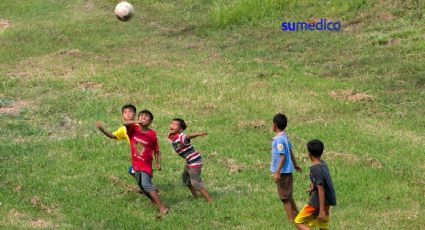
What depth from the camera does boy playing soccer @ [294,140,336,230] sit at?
8.60 meters

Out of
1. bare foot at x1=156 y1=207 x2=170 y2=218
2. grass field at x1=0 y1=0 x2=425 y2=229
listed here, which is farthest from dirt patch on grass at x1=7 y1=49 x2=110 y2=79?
bare foot at x1=156 y1=207 x2=170 y2=218

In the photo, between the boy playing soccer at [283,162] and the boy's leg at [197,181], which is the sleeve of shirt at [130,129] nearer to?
the boy's leg at [197,181]

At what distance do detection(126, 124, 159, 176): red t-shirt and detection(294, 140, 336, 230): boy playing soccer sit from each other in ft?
8.59

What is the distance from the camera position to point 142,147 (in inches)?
421

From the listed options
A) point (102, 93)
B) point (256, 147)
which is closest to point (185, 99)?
point (102, 93)

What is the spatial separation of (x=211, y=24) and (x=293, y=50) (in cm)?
437

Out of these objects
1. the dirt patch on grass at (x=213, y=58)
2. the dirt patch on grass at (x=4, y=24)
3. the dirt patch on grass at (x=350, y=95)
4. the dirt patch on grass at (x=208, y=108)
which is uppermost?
the dirt patch on grass at (x=4, y=24)

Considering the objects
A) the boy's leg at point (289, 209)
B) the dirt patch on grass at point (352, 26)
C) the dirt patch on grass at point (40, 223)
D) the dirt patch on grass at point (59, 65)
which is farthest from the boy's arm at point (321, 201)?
the dirt patch on grass at point (352, 26)

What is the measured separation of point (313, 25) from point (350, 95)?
627 cm

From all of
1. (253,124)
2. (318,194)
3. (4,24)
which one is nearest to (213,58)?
(253,124)

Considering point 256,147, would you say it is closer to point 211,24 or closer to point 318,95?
point 318,95

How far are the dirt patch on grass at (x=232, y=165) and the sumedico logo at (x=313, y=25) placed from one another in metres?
10.1

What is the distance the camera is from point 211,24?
80.3 feet

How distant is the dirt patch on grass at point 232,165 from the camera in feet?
40.8
